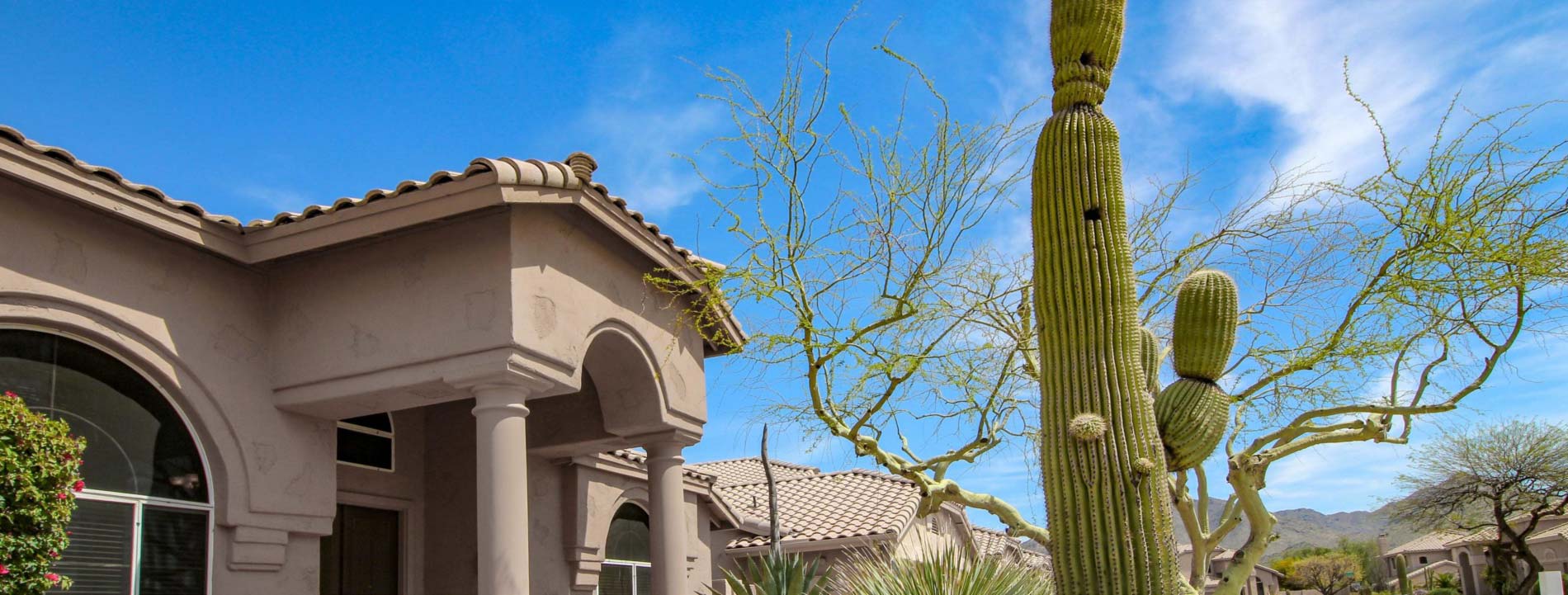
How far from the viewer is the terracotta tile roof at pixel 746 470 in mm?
27938

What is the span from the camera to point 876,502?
23141 mm

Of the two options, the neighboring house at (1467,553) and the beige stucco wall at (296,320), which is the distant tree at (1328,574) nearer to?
the neighboring house at (1467,553)

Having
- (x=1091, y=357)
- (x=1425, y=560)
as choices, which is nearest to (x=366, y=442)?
(x=1091, y=357)

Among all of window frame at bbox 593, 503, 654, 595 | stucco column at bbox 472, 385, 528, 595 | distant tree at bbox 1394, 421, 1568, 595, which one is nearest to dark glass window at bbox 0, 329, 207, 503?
stucco column at bbox 472, 385, 528, 595

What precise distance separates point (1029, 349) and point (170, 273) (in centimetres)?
936

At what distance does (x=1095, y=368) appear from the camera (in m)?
8.12

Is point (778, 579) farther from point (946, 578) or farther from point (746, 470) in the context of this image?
point (746, 470)

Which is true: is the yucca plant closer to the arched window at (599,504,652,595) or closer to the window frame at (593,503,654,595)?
the window frame at (593,503,654,595)

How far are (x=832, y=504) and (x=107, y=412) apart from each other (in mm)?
16994

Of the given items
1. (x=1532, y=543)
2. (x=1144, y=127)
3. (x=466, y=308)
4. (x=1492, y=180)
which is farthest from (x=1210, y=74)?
(x=1532, y=543)

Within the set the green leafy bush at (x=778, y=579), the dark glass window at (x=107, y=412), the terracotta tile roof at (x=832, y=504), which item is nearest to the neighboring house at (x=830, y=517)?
the terracotta tile roof at (x=832, y=504)

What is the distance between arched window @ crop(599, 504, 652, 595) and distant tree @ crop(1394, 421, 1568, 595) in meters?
31.9

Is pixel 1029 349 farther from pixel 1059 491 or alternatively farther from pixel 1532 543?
pixel 1532 543

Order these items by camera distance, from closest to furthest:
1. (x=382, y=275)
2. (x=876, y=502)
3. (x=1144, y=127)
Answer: (x=382, y=275) → (x=1144, y=127) → (x=876, y=502)
